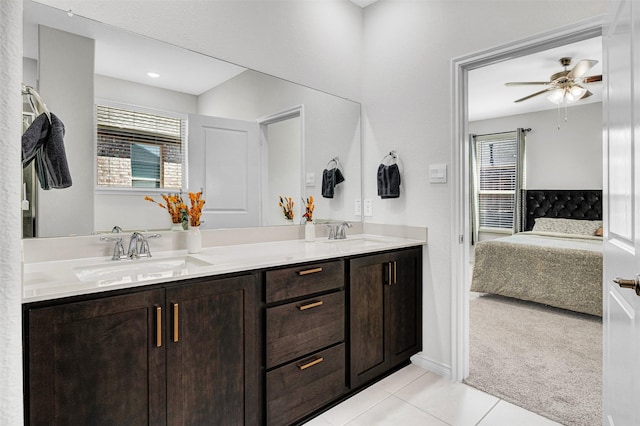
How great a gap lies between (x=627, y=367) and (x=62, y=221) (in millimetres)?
2245

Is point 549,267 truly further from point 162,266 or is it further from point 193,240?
point 162,266

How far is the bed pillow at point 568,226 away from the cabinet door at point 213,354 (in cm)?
520

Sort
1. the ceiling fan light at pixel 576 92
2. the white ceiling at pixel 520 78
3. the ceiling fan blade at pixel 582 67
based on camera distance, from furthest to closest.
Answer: the ceiling fan light at pixel 576 92 < the white ceiling at pixel 520 78 < the ceiling fan blade at pixel 582 67

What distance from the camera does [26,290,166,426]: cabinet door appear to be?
3.59ft

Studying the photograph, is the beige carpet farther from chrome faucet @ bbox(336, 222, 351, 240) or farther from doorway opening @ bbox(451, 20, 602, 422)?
chrome faucet @ bbox(336, 222, 351, 240)

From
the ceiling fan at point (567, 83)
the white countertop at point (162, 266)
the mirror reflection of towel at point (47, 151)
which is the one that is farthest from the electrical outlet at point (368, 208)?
the ceiling fan at point (567, 83)

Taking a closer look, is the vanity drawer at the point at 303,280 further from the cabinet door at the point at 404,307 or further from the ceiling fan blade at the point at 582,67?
the ceiling fan blade at the point at 582,67

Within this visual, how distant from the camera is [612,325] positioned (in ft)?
4.35

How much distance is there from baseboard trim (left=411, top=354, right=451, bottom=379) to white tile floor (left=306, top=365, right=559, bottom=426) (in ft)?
0.25

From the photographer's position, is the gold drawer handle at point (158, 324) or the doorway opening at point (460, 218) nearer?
the gold drawer handle at point (158, 324)

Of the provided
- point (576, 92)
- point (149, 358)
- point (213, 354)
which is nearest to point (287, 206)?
point (213, 354)

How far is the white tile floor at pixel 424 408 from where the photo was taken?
1863 mm

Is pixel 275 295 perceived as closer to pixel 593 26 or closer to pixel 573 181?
pixel 593 26

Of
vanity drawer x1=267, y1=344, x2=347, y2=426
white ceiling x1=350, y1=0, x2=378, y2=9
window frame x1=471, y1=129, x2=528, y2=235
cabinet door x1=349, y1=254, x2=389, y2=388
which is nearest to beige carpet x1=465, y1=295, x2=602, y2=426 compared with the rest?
cabinet door x1=349, y1=254, x2=389, y2=388
